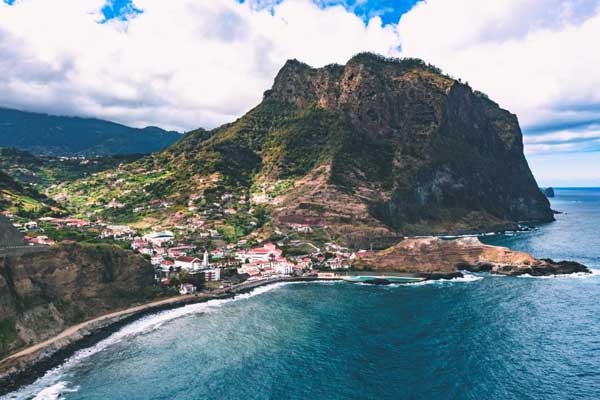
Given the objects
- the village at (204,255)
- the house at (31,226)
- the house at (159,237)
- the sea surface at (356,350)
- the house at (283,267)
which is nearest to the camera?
the sea surface at (356,350)

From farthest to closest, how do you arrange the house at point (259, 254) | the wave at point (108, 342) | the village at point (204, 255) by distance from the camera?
1. the house at point (259, 254)
2. the village at point (204, 255)
3. the wave at point (108, 342)

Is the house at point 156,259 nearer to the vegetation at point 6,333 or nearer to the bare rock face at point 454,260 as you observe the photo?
the vegetation at point 6,333

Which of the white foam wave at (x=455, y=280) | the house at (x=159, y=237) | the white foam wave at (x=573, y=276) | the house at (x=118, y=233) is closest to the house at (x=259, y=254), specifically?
the house at (x=159, y=237)

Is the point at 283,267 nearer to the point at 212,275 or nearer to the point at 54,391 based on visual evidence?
the point at 212,275

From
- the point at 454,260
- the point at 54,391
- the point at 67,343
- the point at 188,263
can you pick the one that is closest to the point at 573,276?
the point at 454,260

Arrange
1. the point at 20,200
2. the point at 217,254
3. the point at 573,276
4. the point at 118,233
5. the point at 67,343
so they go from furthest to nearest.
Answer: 1. the point at 20,200
2. the point at 118,233
3. the point at 217,254
4. the point at 573,276
5. the point at 67,343

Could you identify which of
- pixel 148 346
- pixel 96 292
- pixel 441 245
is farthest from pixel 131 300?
pixel 441 245
